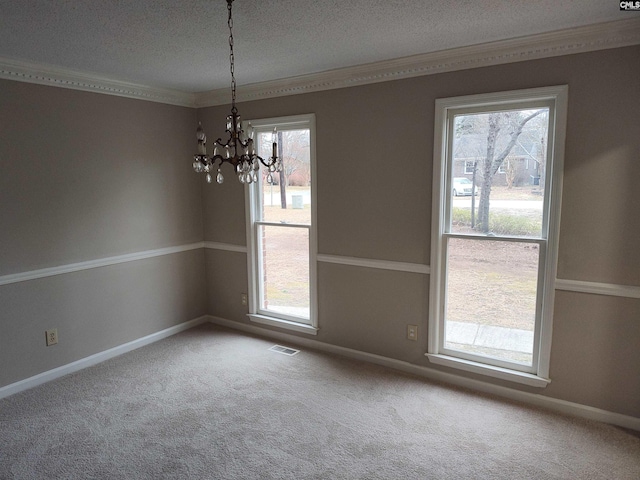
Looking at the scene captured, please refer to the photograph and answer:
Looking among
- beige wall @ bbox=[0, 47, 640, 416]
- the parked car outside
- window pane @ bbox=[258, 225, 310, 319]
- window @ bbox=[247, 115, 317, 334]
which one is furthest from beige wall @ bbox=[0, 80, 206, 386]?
the parked car outside

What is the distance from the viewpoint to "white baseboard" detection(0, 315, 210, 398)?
10.5 ft

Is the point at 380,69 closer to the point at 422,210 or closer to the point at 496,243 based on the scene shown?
the point at 422,210

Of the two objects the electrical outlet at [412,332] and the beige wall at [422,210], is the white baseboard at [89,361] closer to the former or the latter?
the beige wall at [422,210]

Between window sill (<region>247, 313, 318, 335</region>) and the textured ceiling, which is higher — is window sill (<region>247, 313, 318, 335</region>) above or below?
below

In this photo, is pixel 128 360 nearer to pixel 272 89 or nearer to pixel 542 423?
pixel 272 89

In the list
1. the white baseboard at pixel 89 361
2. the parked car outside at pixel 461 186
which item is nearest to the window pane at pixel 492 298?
the parked car outside at pixel 461 186

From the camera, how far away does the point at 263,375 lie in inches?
136

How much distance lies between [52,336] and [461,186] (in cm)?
348

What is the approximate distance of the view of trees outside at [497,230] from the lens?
2883 millimetres

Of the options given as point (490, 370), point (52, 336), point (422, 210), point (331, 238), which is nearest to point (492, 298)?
point (490, 370)

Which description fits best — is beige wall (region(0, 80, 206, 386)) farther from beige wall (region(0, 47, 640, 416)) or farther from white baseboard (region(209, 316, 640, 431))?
white baseboard (region(209, 316, 640, 431))

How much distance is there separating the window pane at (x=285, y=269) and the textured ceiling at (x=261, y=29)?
1.56 meters

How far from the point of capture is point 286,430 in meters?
2.71

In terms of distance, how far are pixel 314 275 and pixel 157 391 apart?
63.9 inches
